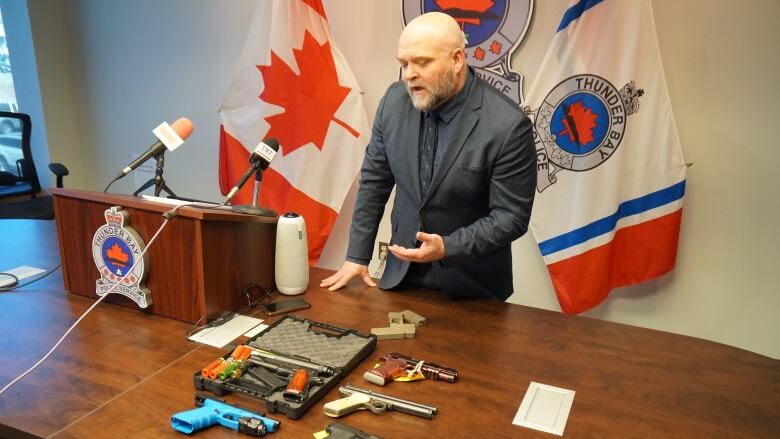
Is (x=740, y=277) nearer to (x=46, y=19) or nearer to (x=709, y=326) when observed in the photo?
(x=709, y=326)

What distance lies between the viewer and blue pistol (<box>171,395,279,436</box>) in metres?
0.95

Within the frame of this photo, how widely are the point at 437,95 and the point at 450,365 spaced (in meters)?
0.86

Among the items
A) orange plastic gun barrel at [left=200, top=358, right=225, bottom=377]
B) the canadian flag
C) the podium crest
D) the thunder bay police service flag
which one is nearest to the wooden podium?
the podium crest

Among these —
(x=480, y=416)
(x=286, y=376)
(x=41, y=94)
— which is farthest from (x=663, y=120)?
(x=41, y=94)

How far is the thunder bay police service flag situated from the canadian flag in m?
1.00

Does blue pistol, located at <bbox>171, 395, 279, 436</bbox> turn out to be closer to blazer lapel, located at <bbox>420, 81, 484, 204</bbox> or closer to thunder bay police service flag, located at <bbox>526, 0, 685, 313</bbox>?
blazer lapel, located at <bbox>420, 81, 484, 204</bbox>

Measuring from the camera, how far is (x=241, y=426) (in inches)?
37.8

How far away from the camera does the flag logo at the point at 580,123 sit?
7.67ft

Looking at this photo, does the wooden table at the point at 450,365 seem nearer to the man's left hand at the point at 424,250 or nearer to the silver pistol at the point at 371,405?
the silver pistol at the point at 371,405

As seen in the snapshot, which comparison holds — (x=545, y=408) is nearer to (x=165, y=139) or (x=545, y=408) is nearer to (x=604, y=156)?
(x=165, y=139)

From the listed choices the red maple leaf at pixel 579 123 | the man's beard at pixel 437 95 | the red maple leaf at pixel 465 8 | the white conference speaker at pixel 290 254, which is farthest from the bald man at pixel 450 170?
the red maple leaf at pixel 465 8

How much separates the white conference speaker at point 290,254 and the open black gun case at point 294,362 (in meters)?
0.24

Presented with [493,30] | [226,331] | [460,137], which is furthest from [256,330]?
[493,30]

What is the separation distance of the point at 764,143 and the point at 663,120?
44cm
